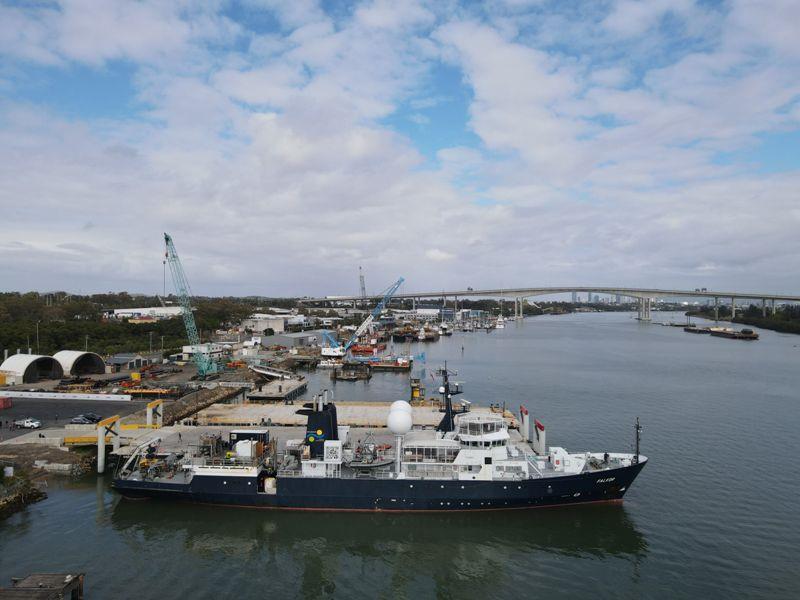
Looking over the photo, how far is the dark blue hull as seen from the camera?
1861cm

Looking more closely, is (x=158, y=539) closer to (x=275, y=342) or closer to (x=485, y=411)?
(x=485, y=411)

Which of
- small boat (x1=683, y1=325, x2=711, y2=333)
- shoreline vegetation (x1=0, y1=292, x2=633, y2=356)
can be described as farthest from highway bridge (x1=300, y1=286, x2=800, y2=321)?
shoreline vegetation (x1=0, y1=292, x2=633, y2=356)

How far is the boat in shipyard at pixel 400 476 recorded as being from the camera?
61.3 feet

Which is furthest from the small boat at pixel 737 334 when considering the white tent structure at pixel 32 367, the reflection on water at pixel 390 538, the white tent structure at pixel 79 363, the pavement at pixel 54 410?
the white tent structure at pixel 32 367

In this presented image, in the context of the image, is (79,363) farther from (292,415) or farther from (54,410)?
(292,415)

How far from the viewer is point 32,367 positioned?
1549 inches

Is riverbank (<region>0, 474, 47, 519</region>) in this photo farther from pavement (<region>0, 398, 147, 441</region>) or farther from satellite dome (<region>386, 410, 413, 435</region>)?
satellite dome (<region>386, 410, 413, 435</region>)

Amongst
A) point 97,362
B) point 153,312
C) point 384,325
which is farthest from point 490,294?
point 97,362

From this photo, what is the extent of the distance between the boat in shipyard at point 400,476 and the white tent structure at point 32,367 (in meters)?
25.5

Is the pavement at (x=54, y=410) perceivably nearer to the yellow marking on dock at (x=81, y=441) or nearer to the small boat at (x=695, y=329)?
the yellow marking on dock at (x=81, y=441)

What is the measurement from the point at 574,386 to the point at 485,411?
16442 millimetres

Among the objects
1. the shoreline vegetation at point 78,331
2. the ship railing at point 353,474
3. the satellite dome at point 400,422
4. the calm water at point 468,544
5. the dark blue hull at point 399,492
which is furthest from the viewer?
the shoreline vegetation at point 78,331

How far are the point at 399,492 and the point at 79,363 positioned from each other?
120ft

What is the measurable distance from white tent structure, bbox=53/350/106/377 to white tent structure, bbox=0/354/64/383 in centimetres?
52
